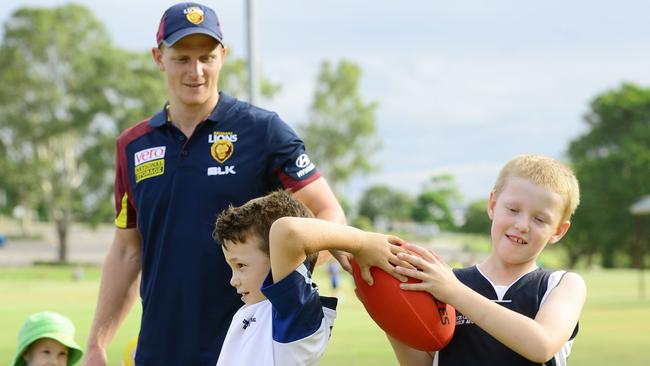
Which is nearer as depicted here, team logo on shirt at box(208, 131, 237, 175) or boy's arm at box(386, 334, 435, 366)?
boy's arm at box(386, 334, 435, 366)

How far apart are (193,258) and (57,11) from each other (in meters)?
56.6

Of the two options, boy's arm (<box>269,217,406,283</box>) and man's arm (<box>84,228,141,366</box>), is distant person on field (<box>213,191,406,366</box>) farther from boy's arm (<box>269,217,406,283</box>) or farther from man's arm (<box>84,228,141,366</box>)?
man's arm (<box>84,228,141,366</box>)

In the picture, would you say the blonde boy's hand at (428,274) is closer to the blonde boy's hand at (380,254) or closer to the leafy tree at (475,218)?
the blonde boy's hand at (380,254)

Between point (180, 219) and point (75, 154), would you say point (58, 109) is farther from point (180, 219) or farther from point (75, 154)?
point (180, 219)

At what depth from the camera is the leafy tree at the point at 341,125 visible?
243 ft

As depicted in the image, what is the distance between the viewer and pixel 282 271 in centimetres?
319

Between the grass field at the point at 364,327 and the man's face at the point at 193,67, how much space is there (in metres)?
8.13

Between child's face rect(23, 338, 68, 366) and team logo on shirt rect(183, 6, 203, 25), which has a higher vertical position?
team logo on shirt rect(183, 6, 203, 25)

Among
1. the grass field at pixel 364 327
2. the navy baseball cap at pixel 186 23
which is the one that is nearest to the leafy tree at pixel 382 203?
the grass field at pixel 364 327

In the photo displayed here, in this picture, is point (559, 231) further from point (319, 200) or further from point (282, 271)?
point (319, 200)

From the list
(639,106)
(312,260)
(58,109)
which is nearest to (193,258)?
(312,260)

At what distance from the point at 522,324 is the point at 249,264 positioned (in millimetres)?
946

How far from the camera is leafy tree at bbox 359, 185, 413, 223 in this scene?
91312 mm

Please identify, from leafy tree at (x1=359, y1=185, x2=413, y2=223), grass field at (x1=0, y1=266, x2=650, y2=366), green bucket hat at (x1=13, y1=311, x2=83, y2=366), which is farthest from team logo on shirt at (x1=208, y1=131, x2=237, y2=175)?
leafy tree at (x1=359, y1=185, x2=413, y2=223)
